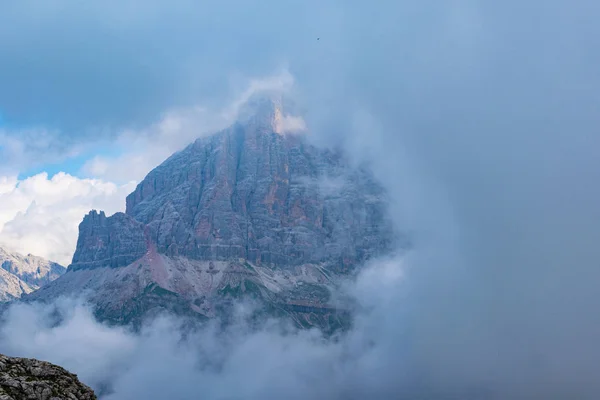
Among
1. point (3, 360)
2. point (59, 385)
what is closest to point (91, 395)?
point (59, 385)

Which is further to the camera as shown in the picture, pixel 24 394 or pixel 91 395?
pixel 91 395

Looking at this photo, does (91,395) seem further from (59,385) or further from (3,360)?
(3,360)

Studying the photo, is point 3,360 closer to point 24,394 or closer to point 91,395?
point 24,394

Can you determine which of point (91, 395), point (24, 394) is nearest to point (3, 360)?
point (24, 394)
